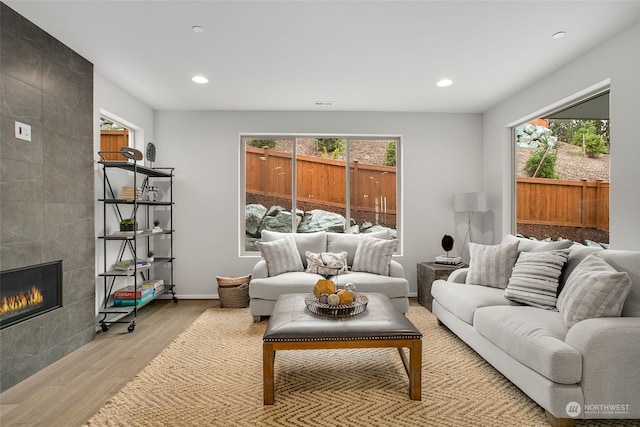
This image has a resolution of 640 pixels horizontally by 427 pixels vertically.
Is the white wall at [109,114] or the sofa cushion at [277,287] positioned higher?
the white wall at [109,114]

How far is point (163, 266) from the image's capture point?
4.73m

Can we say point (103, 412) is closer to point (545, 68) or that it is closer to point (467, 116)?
point (545, 68)

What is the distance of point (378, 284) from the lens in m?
3.66

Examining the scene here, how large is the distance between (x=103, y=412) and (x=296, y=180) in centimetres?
349

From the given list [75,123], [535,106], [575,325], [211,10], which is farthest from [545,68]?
[75,123]

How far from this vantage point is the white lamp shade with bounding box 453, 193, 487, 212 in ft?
14.5

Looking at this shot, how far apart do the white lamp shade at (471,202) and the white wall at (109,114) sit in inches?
163

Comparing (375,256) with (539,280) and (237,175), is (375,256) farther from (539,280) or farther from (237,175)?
(237,175)

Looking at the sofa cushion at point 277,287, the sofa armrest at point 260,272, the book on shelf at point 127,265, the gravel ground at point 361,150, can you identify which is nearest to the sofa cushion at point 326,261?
the sofa cushion at point 277,287

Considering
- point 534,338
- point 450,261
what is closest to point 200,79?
point 450,261

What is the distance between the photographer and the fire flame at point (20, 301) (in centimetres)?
236

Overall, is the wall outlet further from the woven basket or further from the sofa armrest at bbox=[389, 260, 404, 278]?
the sofa armrest at bbox=[389, 260, 404, 278]

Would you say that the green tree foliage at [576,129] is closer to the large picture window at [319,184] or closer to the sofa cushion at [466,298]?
the sofa cushion at [466,298]

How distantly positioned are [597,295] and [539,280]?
2.03ft
